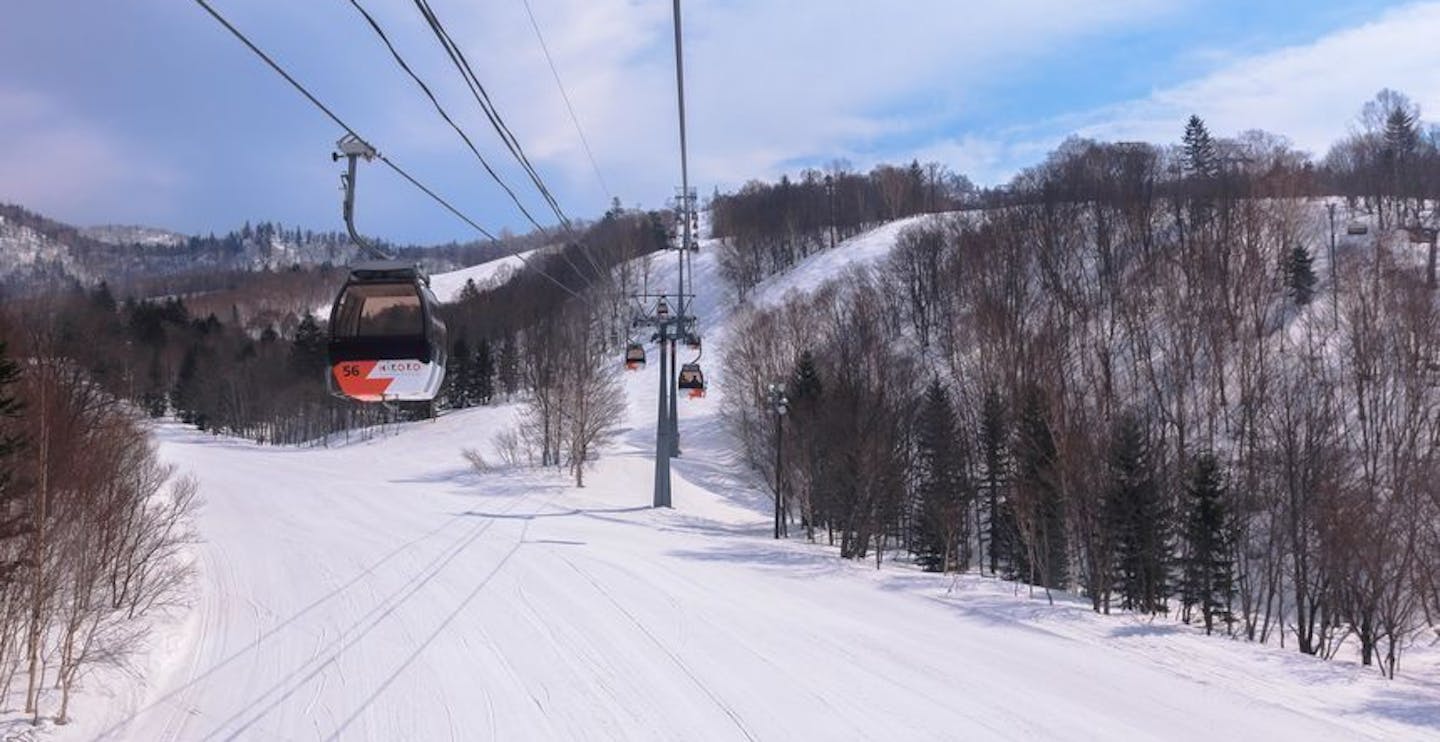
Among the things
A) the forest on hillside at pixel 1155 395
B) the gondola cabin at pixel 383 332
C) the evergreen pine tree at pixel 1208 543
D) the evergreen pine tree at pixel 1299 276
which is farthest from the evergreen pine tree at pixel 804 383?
the evergreen pine tree at pixel 1299 276

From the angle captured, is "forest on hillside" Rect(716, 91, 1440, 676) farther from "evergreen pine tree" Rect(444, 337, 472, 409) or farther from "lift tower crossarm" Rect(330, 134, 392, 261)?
"evergreen pine tree" Rect(444, 337, 472, 409)

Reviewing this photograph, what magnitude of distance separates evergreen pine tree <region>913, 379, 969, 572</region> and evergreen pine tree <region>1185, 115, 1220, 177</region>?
5854 cm

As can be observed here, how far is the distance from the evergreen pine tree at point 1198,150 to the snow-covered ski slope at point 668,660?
8276 cm

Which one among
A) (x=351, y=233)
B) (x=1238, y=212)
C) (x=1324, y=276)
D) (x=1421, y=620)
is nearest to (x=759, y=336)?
(x=1238, y=212)

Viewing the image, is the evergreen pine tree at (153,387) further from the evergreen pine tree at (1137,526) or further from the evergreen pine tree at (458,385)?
the evergreen pine tree at (1137,526)

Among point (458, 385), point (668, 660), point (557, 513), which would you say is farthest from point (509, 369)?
point (668, 660)

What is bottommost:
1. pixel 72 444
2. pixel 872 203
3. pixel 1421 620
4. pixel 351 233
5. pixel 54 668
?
pixel 1421 620

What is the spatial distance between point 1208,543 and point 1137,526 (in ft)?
9.26

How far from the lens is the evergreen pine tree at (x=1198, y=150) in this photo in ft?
298

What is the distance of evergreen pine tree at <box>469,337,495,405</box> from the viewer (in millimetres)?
83819

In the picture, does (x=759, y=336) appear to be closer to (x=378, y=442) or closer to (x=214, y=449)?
(x=378, y=442)

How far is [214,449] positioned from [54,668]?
5793 centimetres

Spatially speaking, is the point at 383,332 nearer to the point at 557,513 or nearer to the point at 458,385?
the point at 557,513

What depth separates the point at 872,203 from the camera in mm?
130375
